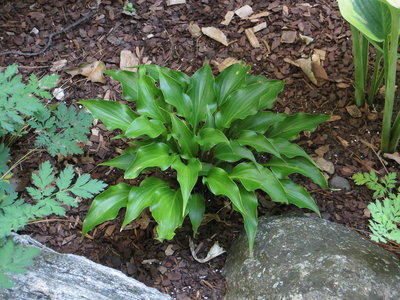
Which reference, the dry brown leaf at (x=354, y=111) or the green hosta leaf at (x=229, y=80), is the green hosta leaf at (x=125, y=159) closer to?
the green hosta leaf at (x=229, y=80)

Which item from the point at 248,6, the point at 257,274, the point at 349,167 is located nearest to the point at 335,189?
the point at 349,167

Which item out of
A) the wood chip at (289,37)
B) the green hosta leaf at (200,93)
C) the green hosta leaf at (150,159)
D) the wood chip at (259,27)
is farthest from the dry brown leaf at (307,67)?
the green hosta leaf at (150,159)

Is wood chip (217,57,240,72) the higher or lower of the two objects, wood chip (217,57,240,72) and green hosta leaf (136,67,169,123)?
the lower

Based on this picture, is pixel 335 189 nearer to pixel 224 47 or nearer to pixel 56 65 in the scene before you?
pixel 224 47

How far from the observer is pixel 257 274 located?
225 centimetres

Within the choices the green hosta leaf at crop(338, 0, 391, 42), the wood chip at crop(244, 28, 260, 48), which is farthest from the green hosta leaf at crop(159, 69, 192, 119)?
the wood chip at crop(244, 28, 260, 48)

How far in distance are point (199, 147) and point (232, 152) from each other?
22 cm

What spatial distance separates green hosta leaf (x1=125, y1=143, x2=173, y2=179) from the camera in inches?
88.1

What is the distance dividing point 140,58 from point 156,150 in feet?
4.06

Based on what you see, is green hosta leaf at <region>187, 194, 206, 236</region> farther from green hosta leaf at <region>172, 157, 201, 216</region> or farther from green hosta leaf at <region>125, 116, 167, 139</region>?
green hosta leaf at <region>125, 116, 167, 139</region>

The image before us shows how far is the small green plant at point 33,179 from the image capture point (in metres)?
1.65

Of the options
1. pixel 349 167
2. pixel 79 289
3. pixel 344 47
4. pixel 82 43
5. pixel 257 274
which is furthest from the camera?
pixel 82 43

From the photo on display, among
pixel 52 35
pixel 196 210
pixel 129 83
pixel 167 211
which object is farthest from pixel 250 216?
pixel 52 35

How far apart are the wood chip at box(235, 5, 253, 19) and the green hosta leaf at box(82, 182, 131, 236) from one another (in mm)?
1716
